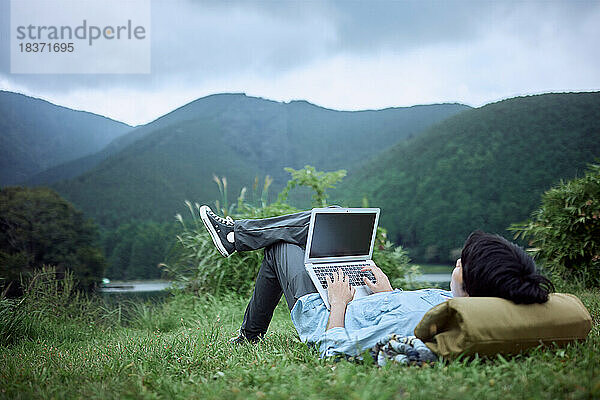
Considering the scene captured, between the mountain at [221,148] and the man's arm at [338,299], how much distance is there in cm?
490

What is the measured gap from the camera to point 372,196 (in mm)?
6949

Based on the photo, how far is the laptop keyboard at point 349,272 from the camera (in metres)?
1.97

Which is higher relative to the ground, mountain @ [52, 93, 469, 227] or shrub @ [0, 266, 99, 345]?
mountain @ [52, 93, 469, 227]

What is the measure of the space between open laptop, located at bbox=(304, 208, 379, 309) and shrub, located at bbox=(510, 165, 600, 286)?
94.7 inches

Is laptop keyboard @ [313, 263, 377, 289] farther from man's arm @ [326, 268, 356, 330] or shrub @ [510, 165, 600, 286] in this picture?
shrub @ [510, 165, 600, 286]

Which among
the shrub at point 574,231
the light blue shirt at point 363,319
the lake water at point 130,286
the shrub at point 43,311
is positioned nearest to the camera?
the light blue shirt at point 363,319

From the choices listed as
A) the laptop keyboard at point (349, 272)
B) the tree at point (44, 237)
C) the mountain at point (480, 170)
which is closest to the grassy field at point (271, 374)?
the laptop keyboard at point (349, 272)

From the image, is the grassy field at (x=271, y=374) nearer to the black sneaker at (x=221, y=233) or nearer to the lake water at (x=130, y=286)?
the black sneaker at (x=221, y=233)

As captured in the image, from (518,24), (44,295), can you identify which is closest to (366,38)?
(518,24)

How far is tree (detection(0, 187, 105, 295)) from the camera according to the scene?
5.02m

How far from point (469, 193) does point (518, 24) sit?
225cm

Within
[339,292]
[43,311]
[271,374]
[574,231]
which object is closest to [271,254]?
[339,292]

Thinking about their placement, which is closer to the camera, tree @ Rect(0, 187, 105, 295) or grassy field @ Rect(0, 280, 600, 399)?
grassy field @ Rect(0, 280, 600, 399)

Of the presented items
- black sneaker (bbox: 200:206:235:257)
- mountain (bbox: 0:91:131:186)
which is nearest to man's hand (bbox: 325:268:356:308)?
black sneaker (bbox: 200:206:235:257)
